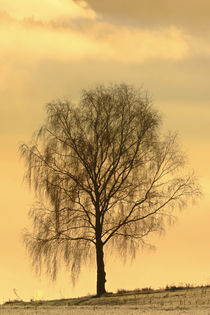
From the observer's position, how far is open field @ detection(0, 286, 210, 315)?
21.4 metres

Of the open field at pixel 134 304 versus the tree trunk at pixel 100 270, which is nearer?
the open field at pixel 134 304

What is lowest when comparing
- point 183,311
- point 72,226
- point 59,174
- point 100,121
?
point 183,311

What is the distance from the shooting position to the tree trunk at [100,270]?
30.3 meters

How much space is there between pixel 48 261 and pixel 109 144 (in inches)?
258

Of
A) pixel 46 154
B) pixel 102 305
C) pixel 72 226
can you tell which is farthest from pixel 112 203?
pixel 102 305

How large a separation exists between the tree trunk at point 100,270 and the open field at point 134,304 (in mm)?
801

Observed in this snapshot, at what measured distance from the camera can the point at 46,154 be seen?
101ft

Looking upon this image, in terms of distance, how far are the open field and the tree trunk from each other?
0.80 metres

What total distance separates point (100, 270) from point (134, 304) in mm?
5460

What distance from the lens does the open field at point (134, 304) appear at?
841 inches

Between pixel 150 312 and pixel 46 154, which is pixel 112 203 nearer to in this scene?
pixel 46 154

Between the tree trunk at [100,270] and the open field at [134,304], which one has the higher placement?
the tree trunk at [100,270]

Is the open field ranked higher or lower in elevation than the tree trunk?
lower

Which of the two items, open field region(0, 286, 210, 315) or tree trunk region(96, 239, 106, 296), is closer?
open field region(0, 286, 210, 315)
